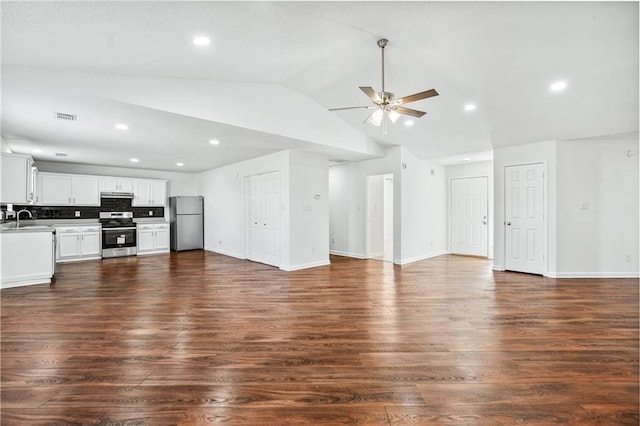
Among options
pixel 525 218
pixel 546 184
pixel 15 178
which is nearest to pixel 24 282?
pixel 15 178

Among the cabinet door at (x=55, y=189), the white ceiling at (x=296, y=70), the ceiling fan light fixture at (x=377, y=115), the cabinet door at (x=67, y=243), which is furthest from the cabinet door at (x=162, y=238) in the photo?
the ceiling fan light fixture at (x=377, y=115)

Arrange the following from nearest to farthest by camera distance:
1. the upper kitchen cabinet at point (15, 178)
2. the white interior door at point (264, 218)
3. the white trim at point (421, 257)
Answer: the upper kitchen cabinet at point (15, 178) → the white interior door at point (264, 218) → the white trim at point (421, 257)

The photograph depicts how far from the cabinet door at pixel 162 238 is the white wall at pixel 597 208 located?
907 centimetres

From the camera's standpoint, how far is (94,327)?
9.95ft

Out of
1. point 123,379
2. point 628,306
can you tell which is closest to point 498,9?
point 628,306

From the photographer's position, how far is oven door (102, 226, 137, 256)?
24.1 feet

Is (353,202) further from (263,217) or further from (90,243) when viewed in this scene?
(90,243)

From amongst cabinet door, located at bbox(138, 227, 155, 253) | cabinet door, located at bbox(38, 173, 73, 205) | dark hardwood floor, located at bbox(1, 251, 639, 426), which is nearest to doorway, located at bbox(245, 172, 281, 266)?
dark hardwood floor, located at bbox(1, 251, 639, 426)

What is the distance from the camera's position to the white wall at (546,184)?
5.27 m

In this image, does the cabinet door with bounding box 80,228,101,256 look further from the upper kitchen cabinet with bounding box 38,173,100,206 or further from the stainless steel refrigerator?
the stainless steel refrigerator

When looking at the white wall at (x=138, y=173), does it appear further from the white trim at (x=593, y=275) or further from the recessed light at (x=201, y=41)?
the white trim at (x=593, y=275)

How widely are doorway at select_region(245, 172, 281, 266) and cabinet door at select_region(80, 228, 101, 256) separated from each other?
3686 millimetres

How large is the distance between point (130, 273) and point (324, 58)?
5151mm

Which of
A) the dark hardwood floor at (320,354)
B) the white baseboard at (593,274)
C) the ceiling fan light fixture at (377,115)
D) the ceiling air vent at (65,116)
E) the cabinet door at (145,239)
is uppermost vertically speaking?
the ceiling air vent at (65,116)
